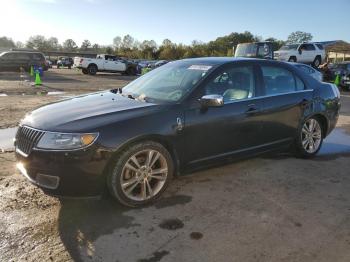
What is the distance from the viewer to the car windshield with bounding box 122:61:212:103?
4.73 meters

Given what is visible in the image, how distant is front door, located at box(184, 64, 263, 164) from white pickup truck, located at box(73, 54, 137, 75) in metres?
28.0

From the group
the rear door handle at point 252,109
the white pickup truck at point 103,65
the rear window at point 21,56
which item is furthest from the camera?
the white pickup truck at point 103,65

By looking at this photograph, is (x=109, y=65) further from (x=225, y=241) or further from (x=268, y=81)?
(x=225, y=241)

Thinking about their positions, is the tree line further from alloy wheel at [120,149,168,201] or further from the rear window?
alloy wheel at [120,149,168,201]

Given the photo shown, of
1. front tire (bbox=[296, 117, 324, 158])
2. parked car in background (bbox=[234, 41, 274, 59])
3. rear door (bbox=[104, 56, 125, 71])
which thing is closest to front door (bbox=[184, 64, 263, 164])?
front tire (bbox=[296, 117, 324, 158])

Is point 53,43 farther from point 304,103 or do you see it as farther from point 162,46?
point 304,103

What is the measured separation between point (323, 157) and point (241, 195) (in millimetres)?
2435

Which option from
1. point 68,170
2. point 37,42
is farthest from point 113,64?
point 37,42

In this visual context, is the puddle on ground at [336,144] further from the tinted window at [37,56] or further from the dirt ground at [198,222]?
the tinted window at [37,56]

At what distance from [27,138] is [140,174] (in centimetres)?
121

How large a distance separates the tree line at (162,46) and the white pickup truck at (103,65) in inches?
781

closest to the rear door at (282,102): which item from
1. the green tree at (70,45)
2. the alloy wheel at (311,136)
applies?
the alloy wheel at (311,136)

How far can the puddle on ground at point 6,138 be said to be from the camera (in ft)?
21.8

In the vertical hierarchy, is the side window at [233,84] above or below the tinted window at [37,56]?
below
